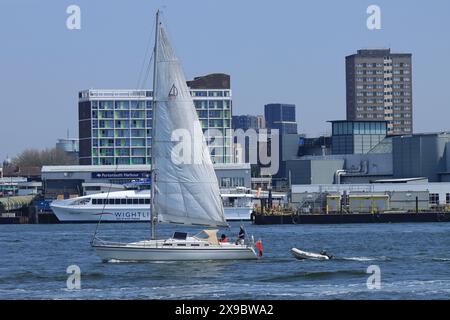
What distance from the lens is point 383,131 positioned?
161750 mm

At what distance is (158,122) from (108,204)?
266 feet

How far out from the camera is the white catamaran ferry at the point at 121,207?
405 ft

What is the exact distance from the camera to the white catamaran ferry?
123562 millimetres

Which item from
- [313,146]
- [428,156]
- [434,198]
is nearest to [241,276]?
[434,198]

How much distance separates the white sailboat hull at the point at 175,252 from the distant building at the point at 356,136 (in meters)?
115

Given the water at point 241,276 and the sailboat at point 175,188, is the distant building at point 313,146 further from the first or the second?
the sailboat at point 175,188

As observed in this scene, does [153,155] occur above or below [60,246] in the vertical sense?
above

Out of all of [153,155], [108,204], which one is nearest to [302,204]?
[108,204]

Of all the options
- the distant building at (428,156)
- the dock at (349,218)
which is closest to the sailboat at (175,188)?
the dock at (349,218)

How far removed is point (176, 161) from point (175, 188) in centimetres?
129

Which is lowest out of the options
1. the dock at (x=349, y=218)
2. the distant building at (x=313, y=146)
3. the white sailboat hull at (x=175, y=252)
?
the dock at (x=349, y=218)
